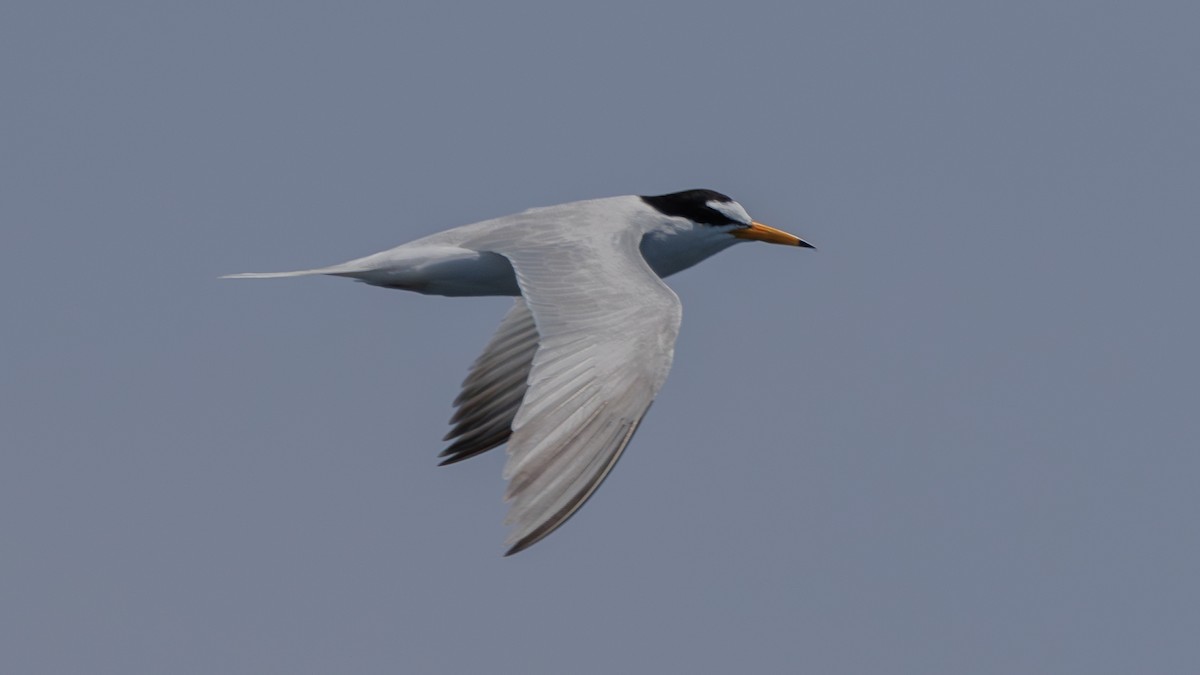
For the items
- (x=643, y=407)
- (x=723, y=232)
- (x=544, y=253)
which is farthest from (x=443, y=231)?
(x=643, y=407)

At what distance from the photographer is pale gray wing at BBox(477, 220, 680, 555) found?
912cm

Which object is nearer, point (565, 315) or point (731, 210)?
point (565, 315)

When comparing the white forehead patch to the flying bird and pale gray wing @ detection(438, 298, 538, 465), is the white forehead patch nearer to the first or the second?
the flying bird

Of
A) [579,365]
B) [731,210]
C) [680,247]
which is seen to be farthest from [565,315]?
[731,210]

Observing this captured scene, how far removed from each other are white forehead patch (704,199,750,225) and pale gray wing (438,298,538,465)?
5.68 feet

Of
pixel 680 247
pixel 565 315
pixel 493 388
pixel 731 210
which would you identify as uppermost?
pixel 731 210

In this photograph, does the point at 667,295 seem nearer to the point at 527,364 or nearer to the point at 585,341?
the point at 585,341

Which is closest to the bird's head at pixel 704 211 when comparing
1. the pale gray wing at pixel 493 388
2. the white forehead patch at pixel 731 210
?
the white forehead patch at pixel 731 210

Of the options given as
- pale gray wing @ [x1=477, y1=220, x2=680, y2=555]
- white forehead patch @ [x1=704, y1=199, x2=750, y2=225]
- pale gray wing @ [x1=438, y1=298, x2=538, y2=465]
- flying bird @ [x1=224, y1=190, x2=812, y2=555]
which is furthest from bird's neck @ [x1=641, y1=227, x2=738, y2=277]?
pale gray wing @ [x1=477, y1=220, x2=680, y2=555]

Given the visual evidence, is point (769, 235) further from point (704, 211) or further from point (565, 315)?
point (565, 315)

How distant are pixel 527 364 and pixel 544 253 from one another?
212 cm

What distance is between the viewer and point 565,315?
10.8 m

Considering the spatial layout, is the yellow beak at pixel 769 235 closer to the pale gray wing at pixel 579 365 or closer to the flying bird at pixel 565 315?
the flying bird at pixel 565 315

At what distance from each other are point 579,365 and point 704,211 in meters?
4.05
